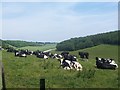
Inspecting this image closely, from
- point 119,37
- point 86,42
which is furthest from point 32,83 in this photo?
point 86,42

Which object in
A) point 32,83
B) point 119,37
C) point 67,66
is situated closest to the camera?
point 32,83

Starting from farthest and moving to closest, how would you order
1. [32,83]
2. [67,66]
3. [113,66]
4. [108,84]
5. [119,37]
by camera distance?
[119,37] < [113,66] < [67,66] < [108,84] < [32,83]

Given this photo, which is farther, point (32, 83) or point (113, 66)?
point (113, 66)

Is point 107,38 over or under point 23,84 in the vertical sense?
over

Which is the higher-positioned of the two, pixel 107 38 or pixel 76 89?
pixel 107 38

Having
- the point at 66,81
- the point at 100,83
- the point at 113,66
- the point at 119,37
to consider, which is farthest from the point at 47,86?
the point at 119,37

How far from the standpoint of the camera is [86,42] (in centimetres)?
12044

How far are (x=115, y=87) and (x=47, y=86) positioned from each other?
13.0 feet

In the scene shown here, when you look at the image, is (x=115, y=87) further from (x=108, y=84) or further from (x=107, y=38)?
(x=107, y=38)

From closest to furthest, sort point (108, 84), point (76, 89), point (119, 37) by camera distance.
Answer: point (76, 89) < point (108, 84) < point (119, 37)

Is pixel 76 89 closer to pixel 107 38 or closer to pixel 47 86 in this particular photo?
pixel 47 86

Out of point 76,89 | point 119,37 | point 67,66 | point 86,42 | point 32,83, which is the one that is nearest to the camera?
point 76,89

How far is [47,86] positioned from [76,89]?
64.8 inches

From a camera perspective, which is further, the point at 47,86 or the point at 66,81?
the point at 66,81
